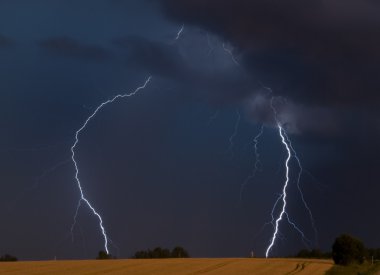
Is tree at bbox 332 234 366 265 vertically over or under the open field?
over

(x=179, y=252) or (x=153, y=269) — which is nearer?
(x=153, y=269)

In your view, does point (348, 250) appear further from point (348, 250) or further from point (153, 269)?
point (153, 269)

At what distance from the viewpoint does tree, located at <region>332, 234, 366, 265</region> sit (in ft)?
163

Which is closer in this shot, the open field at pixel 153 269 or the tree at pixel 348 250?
the open field at pixel 153 269

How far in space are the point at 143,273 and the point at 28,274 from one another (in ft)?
17.2

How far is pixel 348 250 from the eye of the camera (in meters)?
49.8

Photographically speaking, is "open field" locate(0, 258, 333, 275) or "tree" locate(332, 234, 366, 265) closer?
"open field" locate(0, 258, 333, 275)

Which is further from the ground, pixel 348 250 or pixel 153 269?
pixel 348 250

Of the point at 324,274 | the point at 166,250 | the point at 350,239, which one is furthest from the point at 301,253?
the point at 324,274

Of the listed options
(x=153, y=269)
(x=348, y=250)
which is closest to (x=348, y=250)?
(x=348, y=250)

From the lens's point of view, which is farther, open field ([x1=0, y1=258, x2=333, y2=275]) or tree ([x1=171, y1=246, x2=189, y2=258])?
tree ([x1=171, y1=246, x2=189, y2=258])

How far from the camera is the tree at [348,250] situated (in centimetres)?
4953

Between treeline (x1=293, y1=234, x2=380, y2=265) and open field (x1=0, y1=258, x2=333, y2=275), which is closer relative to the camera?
open field (x1=0, y1=258, x2=333, y2=275)

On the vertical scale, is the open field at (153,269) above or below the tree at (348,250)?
below
